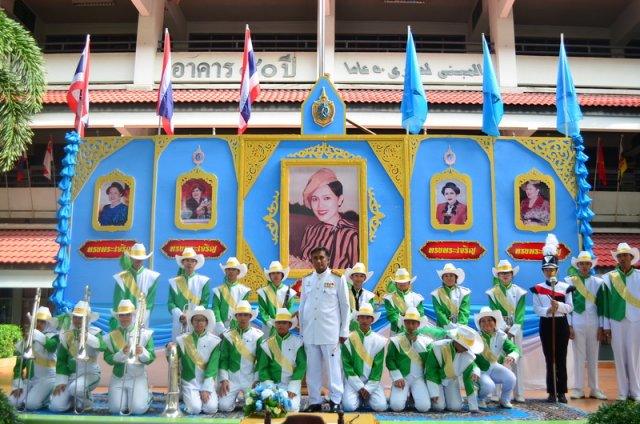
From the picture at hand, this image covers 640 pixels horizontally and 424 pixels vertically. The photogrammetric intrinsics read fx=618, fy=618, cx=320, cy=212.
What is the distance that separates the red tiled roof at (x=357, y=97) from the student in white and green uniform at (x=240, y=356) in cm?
841

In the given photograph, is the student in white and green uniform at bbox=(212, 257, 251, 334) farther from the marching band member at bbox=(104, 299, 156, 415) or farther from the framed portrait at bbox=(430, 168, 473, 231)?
the framed portrait at bbox=(430, 168, 473, 231)

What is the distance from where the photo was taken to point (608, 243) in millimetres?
15742

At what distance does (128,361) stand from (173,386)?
2.02 ft

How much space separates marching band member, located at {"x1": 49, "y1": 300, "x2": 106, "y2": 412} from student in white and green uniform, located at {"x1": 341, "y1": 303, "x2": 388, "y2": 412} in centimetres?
309

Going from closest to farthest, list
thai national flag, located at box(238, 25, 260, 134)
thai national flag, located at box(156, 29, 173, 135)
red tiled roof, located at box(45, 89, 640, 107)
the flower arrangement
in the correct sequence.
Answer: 1. the flower arrangement
2. thai national flag, located at box(156, 29, 173, 135)
3. thai national flag, located at box(238, 25, 260, 134)
4. red tiled roof, located at box(45, 89, 640, 107)

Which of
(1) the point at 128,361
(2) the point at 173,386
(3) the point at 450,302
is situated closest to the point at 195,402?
(2) the point at 173,386

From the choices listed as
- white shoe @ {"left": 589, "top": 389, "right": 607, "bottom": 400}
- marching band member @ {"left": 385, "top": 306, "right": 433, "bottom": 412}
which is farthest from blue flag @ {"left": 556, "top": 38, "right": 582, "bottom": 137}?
marching band member @ {"left": 385, "top": 306, "right": 433, "bottom": 412}

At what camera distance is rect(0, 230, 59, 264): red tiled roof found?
14.8m

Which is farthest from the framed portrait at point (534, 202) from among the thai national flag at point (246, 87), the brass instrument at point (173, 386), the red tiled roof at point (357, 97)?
the brass instrument at point (173, 386)

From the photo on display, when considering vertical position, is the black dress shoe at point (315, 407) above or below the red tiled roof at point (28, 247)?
below

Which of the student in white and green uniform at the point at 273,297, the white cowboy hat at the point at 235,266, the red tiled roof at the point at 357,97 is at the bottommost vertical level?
the student in white and green uniform at the point at 273,297

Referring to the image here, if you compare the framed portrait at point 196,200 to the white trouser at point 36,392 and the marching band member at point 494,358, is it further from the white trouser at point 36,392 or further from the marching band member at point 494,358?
the marching band member at point 494,358

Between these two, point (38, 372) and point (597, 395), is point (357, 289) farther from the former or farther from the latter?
point (38, 372)

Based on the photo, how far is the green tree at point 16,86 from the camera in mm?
9375
